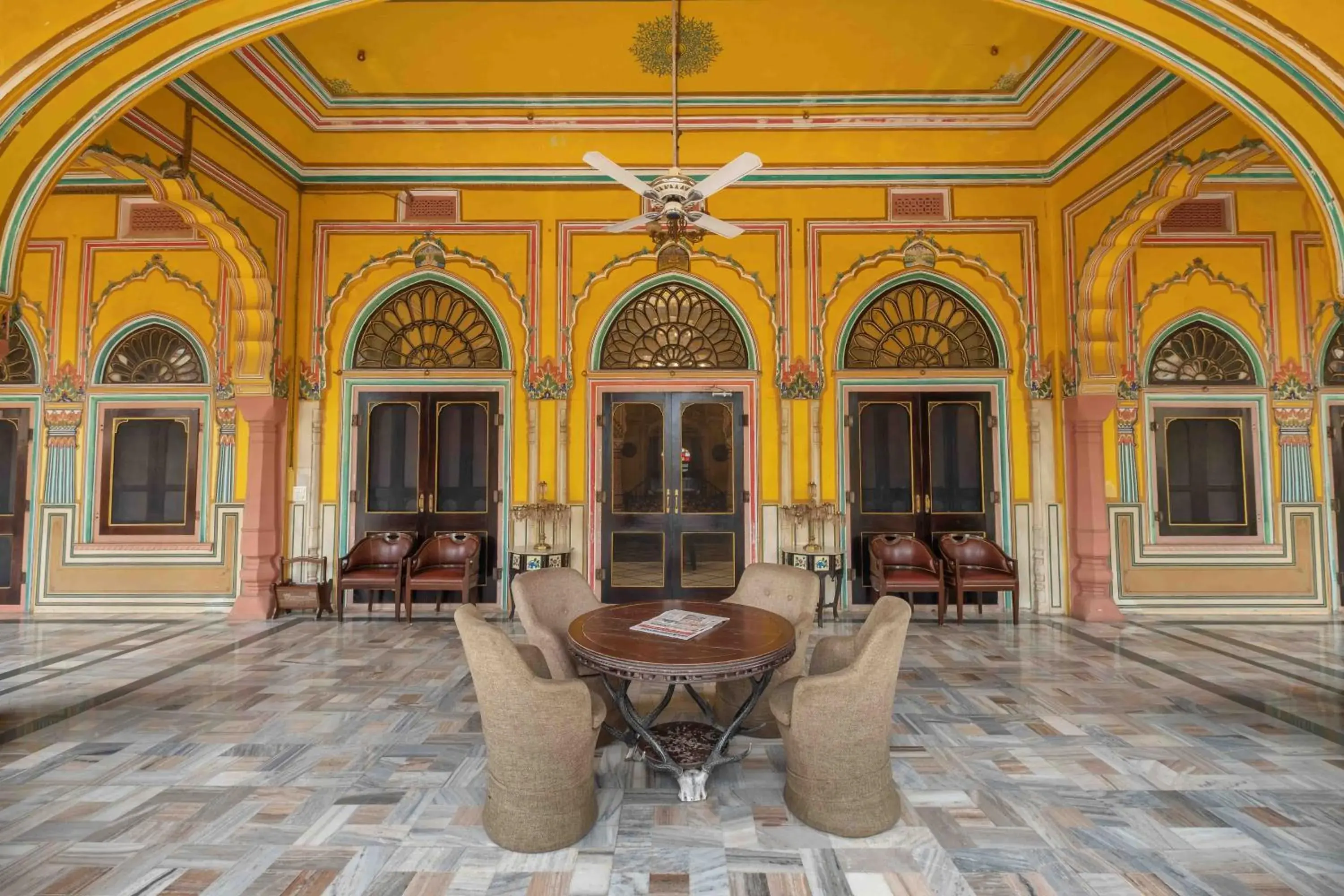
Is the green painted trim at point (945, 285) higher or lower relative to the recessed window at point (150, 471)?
higher

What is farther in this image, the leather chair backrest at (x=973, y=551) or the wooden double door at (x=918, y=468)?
the wooden double door at (x=918, y=468)

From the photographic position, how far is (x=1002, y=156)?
295 inches

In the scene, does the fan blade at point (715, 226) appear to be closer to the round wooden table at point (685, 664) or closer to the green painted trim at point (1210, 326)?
the round wooden table at point (685, 664)

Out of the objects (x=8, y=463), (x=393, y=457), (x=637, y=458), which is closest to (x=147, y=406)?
(x=8, y=463)

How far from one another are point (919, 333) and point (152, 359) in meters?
8.33

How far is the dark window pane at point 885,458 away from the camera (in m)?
7.59

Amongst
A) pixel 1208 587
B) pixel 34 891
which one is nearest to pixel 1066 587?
pixel 1208 587

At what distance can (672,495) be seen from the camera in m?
7.60

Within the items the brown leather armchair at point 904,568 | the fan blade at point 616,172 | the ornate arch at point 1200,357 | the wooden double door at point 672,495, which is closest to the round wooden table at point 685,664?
the fan blade at point 616,172

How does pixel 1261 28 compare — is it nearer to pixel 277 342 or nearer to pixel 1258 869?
pixel 1258 869

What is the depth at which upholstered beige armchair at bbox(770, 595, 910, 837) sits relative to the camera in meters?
2.79

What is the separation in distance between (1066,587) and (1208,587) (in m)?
1.47

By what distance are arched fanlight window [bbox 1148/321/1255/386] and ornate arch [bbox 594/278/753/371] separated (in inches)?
175

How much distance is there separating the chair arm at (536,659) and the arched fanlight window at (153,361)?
6.42 metres
